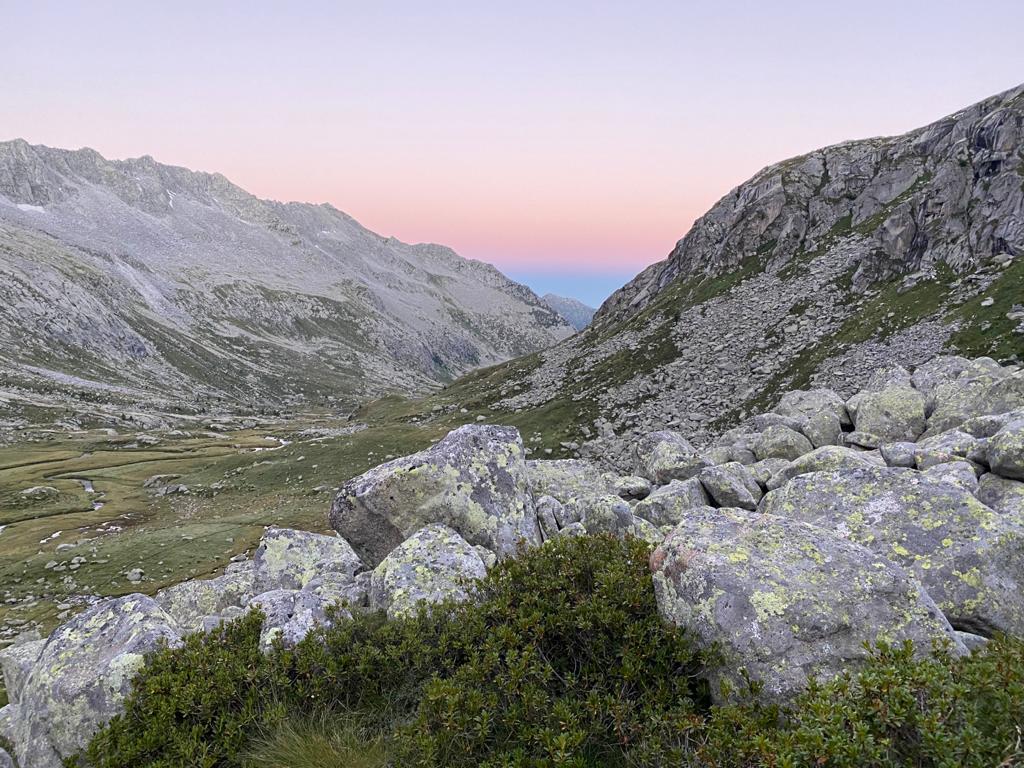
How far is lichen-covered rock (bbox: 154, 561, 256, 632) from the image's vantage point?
1688cm

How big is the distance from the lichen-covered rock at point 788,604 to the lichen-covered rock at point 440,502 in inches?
322

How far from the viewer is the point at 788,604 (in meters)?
7.42

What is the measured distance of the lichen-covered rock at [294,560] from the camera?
17.3m

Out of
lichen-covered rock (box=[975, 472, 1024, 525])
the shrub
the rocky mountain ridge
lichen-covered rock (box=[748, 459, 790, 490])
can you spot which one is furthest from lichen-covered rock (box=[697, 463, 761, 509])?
the shrub

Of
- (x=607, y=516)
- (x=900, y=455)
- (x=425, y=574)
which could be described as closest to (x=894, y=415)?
(x=900, y=455)

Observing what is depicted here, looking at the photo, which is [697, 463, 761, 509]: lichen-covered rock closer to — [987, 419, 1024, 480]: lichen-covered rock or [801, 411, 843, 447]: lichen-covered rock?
[987, 419, 1024, 480]: lichen-covered rock

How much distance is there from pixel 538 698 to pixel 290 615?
609cm

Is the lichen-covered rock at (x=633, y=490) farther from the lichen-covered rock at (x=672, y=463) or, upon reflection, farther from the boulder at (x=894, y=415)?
the boulder at (x=894, y=415)

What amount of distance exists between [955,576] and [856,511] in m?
2.60

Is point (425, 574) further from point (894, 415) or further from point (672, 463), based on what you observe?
point (894, 415)

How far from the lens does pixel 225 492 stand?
6925cm

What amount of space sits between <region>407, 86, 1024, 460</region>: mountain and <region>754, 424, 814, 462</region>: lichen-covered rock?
35327mm

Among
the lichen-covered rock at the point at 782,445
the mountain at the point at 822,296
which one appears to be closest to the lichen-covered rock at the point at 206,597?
the lichen-covered rock at the point at 782,445

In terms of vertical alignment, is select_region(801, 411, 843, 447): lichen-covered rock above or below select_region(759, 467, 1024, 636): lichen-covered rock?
below
